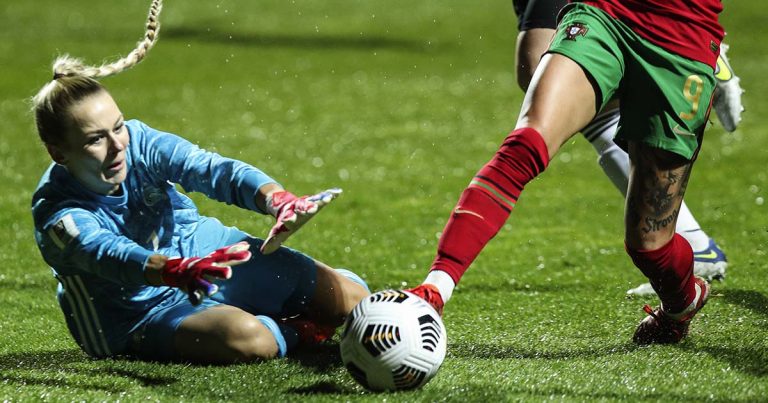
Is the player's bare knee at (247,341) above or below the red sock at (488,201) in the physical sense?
below

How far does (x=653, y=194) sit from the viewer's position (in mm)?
3822

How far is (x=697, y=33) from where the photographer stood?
12.2ft

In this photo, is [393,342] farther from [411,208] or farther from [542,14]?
[411,208]

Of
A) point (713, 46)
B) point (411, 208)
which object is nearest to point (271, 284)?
point (713, 46)

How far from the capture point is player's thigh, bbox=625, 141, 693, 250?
378 centimetres

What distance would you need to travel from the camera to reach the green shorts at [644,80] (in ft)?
11.7

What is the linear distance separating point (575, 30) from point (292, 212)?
3.59 ft

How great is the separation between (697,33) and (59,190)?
225 centimetres

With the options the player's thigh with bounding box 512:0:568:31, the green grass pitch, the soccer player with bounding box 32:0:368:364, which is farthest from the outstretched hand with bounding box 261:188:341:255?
the player's thigh with bounding box 512:0:568:31

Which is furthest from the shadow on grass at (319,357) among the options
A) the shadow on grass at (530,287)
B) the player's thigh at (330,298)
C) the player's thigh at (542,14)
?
the player's thigh at (542,14)

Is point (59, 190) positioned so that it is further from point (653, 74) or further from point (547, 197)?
point (547, 197)

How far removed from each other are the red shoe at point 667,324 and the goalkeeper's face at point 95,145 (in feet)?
6.57

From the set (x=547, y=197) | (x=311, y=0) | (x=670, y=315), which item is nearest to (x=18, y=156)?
(x=547, y=197)

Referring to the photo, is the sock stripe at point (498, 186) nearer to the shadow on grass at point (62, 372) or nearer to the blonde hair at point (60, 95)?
the shadow on grass at point (62, 372)
